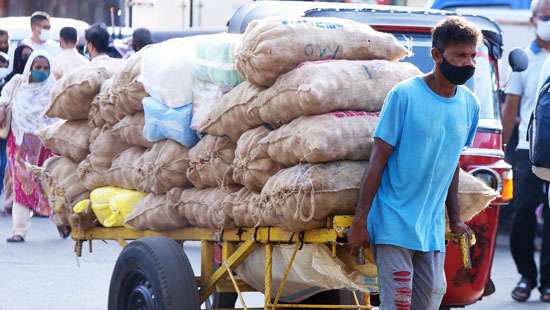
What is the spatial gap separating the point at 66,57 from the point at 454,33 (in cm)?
910

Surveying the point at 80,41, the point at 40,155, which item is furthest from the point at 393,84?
the point at 80,41

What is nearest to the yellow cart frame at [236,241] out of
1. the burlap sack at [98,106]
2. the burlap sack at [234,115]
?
the burlap sack at [234,115]

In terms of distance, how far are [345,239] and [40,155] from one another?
8.68m

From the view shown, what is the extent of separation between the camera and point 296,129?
588 centimetres

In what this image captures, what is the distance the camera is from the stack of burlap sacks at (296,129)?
5.75m

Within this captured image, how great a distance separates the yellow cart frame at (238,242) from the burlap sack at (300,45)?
704 mm

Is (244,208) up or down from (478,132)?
up

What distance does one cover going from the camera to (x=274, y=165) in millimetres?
6129

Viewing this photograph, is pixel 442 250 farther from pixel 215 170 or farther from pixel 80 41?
pixel 80 41

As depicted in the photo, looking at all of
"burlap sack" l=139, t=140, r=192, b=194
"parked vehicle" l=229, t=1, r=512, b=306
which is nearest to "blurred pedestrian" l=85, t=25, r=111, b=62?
"parked vehicle" l=229, t=1, r=512, b=306

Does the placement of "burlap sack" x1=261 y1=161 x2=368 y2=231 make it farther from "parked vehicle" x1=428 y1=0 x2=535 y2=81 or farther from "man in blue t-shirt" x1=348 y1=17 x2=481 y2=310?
"parked vehicle" x1=428 y1=0 x2=535 y2=81

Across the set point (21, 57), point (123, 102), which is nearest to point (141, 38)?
point (21, 57)

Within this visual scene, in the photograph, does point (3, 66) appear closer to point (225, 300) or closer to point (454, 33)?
point (225, 300)

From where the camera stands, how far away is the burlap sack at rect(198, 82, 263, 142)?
6281 mm
